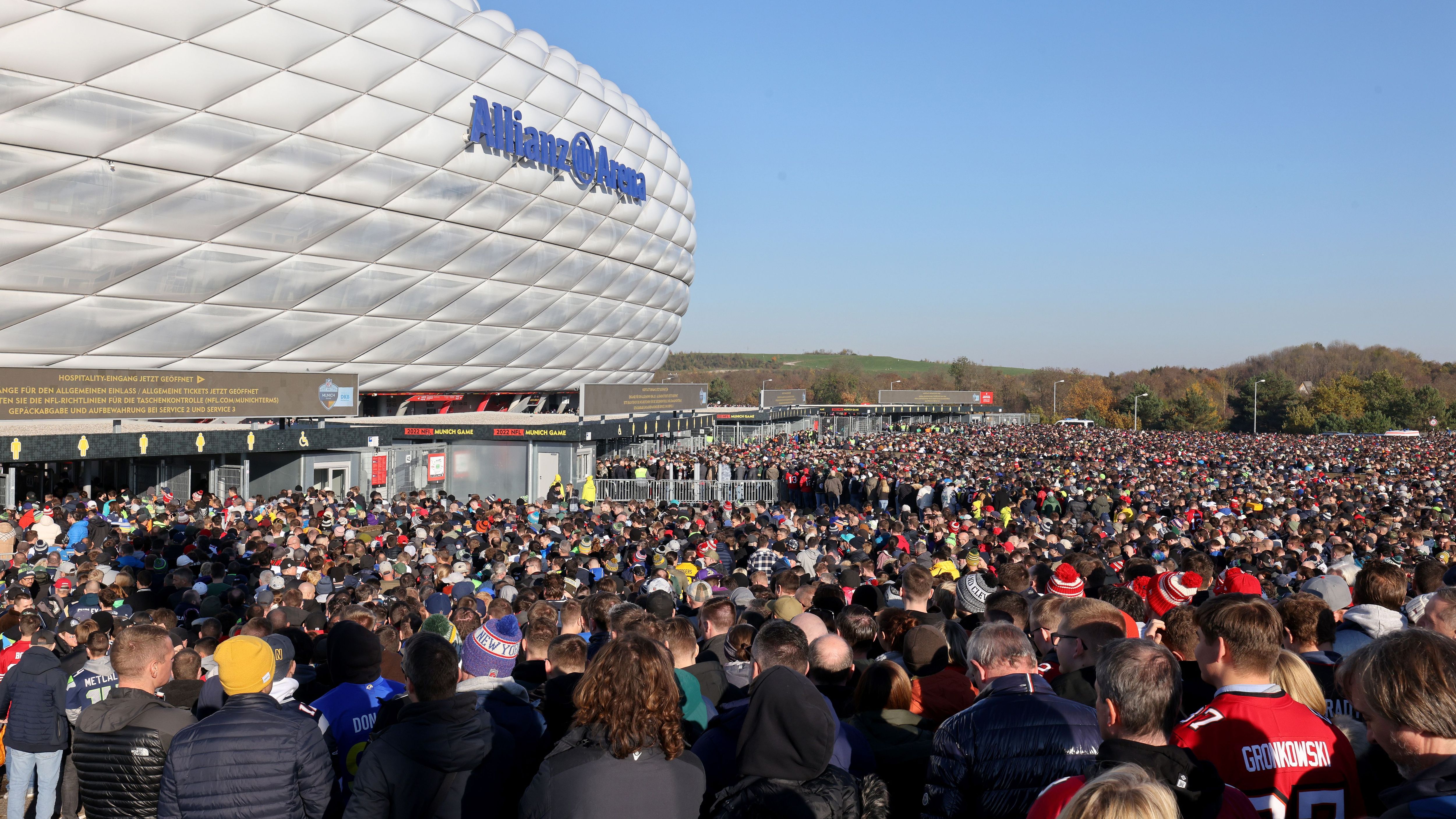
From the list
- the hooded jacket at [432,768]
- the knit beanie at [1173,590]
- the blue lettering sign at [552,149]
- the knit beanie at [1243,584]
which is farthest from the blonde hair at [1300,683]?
the blue lettering sign at [552,149]

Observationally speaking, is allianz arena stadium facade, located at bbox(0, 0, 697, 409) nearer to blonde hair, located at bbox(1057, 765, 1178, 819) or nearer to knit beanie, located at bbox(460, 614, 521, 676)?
knit beanie, located at bbox(460, 614, 521, 676)

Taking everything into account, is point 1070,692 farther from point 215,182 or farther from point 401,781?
point 215,182

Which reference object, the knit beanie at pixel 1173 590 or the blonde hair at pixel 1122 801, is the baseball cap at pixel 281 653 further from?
the knit beanie at pixel 1173 590

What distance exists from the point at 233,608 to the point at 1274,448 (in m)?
43.6

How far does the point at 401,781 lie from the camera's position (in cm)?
321

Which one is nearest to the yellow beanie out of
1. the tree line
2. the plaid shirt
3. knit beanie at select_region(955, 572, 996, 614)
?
knit beanie at select_region(955, 572, 996, 614)

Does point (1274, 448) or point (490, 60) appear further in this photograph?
point (1274, 448)

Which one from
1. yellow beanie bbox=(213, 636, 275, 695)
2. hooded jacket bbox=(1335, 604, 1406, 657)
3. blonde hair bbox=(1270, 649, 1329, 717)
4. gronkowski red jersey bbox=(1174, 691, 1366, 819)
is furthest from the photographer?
hooded jacket bbox=(1335, 604, 1406, 657)

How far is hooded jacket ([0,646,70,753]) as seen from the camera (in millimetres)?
5832

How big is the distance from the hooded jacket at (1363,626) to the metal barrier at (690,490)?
836 inches

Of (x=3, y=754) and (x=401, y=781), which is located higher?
(x=401, y=781)

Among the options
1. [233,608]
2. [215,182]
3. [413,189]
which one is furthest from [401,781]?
[413,189]

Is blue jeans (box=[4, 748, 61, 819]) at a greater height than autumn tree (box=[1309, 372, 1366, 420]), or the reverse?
autumn tree (box=[1309, 372, 1366, 420])

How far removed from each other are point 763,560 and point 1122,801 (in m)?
8.98
